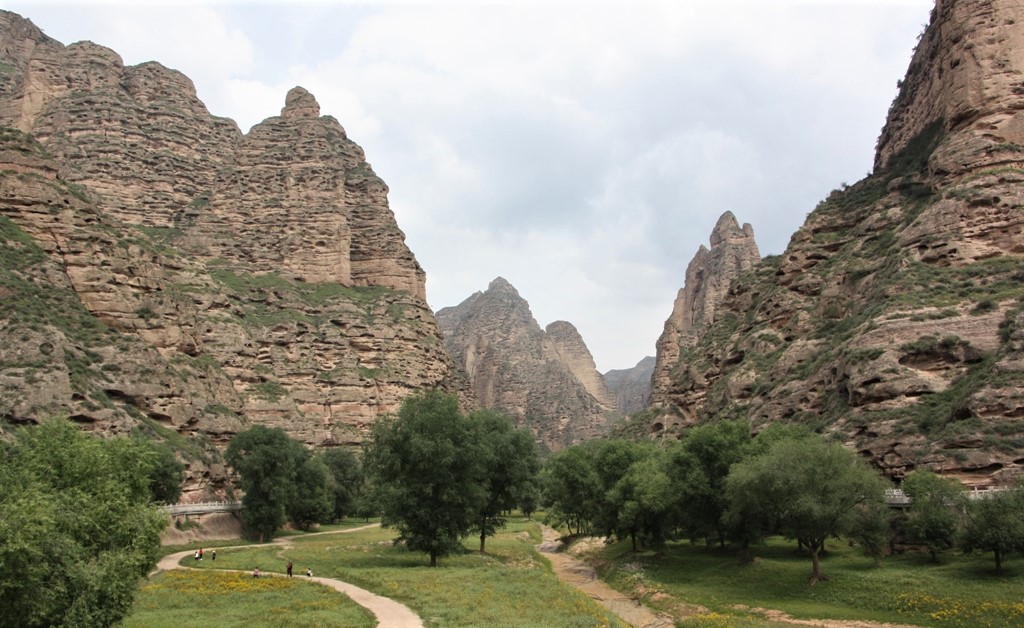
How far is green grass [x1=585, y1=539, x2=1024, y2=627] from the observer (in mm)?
29578

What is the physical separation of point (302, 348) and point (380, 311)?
20.6m

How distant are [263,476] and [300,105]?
423ft

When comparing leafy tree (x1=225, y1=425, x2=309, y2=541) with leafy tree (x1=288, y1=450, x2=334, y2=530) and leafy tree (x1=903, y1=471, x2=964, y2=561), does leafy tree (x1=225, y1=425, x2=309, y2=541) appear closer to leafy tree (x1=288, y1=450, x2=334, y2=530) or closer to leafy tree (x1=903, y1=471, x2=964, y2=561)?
leafy tree (x1=288, y1=450, x2=334, y2=530)

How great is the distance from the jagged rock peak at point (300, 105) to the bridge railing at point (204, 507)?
12458 centimetres

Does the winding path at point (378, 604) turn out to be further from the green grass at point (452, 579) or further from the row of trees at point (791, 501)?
the row of trees at point (791, 501)

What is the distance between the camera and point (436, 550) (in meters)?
46.6

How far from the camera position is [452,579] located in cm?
3919

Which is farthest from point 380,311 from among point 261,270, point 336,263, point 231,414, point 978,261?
point 978,261

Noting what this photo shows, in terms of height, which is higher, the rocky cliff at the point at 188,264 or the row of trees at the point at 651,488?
the rocky cliff at the point at 188,264

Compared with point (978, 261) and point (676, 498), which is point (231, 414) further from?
point (978, 261)

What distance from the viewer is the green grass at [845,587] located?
2958cm

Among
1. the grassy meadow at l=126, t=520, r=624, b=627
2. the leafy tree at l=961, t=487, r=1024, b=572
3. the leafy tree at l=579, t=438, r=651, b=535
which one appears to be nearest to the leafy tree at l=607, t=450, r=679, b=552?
the leafy tree at l=579, t=438, r=651, b=535

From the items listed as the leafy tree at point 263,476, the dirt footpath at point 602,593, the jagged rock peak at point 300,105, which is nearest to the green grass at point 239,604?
the dirt footpath at point 602,593

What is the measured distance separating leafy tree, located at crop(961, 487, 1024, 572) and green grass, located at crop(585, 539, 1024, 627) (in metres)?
1.02
